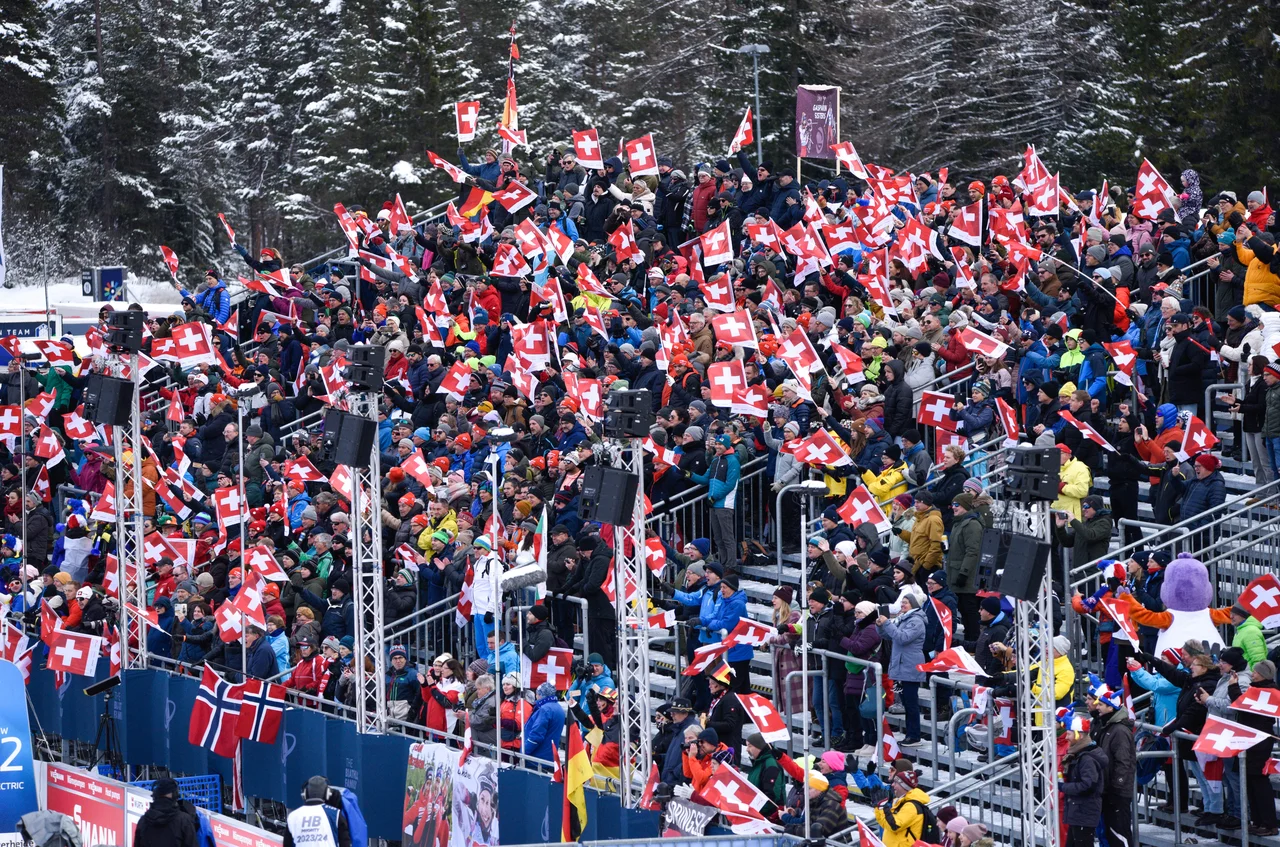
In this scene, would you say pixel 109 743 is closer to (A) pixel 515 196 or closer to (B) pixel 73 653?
(B) pixel 73 653

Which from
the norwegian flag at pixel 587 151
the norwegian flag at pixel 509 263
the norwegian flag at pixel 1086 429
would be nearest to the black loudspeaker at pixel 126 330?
the norwegian flag at pixel 509 263

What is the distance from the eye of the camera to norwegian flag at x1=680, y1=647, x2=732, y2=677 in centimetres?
1881

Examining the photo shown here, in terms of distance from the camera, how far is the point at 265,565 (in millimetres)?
23000

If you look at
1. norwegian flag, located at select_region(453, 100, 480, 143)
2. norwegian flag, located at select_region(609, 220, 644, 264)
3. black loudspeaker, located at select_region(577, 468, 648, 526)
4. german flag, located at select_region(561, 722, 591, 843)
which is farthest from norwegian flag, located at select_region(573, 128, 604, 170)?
german flag, located at select_region(561, 722, 591, 843)

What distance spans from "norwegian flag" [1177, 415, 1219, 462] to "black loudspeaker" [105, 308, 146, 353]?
37.8ft

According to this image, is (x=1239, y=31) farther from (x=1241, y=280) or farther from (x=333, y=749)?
(x=333, y=749)

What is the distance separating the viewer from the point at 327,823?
17.2 meters

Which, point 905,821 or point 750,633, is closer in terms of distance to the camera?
point 905,821

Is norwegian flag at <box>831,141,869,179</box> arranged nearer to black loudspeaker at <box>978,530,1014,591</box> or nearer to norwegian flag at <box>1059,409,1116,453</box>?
norwegian flag at <box>1059,409,1116,453</box>

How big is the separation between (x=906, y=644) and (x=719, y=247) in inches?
426

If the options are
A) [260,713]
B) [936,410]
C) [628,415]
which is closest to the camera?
[628,415]

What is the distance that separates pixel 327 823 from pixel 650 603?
236 inches

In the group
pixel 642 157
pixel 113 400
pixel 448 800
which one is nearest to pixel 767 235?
pixel 642 157

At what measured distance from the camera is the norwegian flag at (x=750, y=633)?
18609mm
